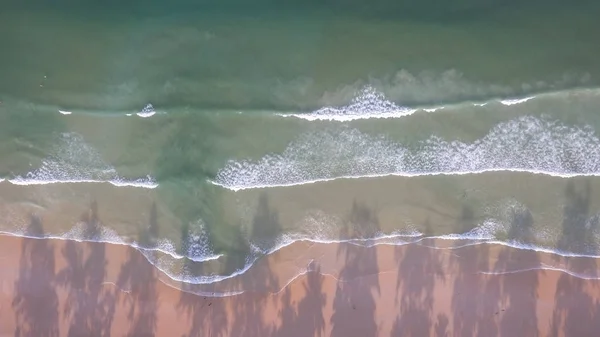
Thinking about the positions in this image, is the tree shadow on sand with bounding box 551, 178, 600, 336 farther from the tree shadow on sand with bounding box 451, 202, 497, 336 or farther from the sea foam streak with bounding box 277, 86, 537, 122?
the sea foam streak with bounding box 277, 86, 537, 122

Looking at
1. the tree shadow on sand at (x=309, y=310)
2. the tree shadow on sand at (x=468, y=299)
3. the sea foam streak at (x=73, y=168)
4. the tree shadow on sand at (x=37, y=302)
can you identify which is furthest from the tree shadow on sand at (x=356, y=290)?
the tree shadow on sand at (x=37, y=302)

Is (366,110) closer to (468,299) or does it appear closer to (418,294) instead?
(418,294)

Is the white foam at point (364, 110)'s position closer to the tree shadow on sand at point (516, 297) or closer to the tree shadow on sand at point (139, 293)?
the tree shadow on sand at point (516, 297)

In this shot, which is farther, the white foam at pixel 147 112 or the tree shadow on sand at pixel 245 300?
the white foam at pixel 147 112

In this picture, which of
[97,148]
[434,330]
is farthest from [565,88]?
[97,148]

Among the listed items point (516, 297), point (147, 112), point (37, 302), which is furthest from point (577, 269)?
point (37, 302)

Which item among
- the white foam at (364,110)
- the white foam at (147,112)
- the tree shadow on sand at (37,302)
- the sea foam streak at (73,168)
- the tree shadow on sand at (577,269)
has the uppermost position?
the white foam at (364,110)

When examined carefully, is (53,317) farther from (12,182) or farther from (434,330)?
(434,330)
